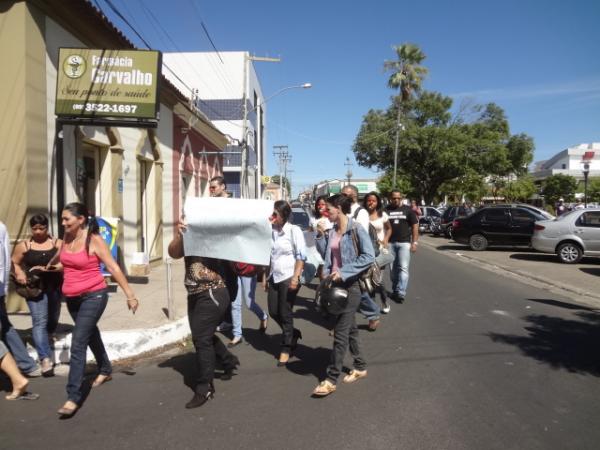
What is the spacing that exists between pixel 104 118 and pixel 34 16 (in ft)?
5.77

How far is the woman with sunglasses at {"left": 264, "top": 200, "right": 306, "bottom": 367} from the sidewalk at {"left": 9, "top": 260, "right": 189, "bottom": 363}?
166 centimetres

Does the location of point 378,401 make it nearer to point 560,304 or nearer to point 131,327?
point 131,327

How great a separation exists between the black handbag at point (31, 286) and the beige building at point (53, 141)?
262cm

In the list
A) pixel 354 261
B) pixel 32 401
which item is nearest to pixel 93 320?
pixel 32 401

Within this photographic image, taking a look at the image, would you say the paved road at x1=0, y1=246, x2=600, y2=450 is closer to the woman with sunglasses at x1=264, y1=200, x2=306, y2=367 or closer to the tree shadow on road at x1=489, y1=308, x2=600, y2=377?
the tree shadow on road at x1=489, y1=308, x2=600, y2=377

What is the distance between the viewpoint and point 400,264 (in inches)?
310

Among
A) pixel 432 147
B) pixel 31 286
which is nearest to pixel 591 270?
pixel 31 286

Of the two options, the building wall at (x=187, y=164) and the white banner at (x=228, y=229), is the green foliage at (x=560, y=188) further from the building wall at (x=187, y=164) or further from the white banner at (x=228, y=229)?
the white banner at (x=228, y=229)

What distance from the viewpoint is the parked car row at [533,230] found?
12.9m

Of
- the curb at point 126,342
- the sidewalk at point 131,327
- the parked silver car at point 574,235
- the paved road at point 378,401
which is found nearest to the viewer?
the paved road at point 378,401

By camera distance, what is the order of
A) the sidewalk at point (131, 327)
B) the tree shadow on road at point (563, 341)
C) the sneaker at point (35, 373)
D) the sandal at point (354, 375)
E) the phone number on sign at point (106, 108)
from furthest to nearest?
the phone number on sign at point (106, 108) < the sidewalk at point (131, 327) < the tree shadow on road at point (563, 341) < the sneaker at point (35, 373) < the sandal at point (354, 375)

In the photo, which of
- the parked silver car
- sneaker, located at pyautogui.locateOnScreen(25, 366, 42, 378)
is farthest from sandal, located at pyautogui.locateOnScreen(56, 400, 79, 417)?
the parked silver car

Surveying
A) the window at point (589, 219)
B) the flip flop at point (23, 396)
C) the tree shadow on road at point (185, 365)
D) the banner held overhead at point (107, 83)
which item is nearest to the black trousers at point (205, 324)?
the tree shadow on road at point (185, 365)

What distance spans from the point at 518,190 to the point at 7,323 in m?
53.9
